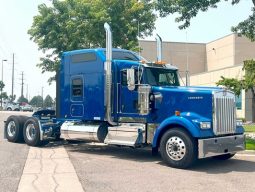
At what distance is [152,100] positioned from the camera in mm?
11375

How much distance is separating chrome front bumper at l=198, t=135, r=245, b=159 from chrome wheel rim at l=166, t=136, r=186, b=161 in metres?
0.48

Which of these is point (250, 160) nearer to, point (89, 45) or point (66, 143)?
point (66, 143)

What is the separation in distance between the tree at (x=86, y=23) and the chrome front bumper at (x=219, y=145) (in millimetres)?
14987

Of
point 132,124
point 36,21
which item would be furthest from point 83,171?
point 36,21

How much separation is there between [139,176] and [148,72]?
367cm

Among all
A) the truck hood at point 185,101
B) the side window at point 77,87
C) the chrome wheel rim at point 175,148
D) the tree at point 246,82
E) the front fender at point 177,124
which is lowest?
the chrome wheel rim at point 175,148

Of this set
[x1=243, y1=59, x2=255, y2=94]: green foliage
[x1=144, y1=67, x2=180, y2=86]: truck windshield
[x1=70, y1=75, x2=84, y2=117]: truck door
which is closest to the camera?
[x1=144, y1=67, x2=180, y2=86]: truck windshield

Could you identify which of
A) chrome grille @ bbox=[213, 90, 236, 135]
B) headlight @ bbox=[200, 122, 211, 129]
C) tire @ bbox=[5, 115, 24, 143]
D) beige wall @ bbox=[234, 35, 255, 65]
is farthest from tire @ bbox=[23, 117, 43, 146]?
beige wall @ bbox=[234, 35, 255, 65]

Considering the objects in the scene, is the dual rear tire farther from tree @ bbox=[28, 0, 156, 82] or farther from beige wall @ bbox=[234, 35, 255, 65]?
beige wall @ bbox=[234, 35, 255, 65]

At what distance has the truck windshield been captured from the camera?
11.6 meters

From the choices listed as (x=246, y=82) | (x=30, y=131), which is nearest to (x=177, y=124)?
(x=30, y=131)

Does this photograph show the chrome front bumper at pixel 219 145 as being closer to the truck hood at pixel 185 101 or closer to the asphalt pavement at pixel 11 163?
the truck hood at pixel 185 101

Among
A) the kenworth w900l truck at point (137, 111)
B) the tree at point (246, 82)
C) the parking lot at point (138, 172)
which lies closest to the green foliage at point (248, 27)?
the kenworth w900l truck at point (137, 111)

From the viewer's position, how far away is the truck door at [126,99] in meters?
11.8
